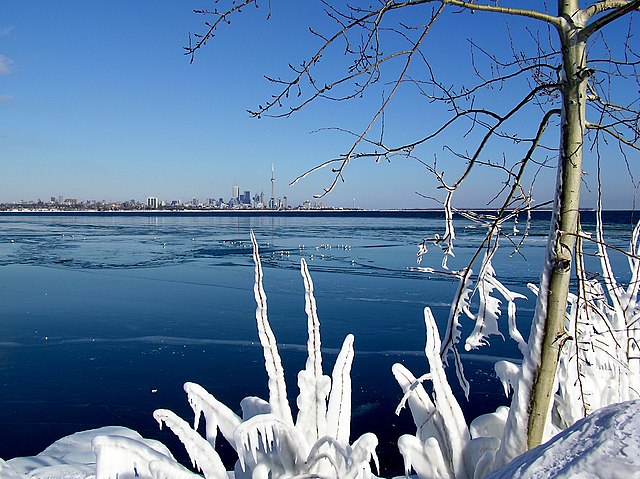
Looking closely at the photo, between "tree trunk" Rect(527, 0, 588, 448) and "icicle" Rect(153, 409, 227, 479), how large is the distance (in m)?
1.21

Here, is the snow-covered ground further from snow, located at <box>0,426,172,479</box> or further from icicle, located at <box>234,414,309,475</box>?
snow, located at <box>0,426,172,479</box>

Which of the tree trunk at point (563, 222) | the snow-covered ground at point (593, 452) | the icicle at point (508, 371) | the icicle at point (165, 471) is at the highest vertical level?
the tree trunk at point (563, 222)

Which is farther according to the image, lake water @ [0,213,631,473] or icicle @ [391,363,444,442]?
lake water @ [0,213,631,473]

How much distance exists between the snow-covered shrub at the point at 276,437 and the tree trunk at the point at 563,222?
66 centimetres

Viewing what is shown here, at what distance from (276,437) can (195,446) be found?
312 mm

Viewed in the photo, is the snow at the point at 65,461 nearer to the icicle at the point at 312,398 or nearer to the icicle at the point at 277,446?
the icicle at the point at 277,446

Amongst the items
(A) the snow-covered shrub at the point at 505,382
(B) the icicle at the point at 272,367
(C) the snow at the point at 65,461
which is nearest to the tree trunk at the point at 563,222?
(A) the snow-covered shrub at the point at 505,382

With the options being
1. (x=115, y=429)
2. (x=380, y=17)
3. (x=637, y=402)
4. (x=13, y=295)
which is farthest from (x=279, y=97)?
(x=13, y=295)

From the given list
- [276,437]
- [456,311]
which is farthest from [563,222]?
[276,437]

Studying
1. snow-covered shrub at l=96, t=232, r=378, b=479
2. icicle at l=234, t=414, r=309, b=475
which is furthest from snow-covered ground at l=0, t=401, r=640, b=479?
icicle at l=234, t=414, r=309, b=475

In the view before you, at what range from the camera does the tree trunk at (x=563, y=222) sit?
1.90 m

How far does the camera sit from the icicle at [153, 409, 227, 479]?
2.05m

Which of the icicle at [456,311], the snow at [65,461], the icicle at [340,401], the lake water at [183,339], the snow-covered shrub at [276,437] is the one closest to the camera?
the snow-covered shrub at [276,437]

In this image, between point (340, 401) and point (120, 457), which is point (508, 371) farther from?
point (120, 457)
